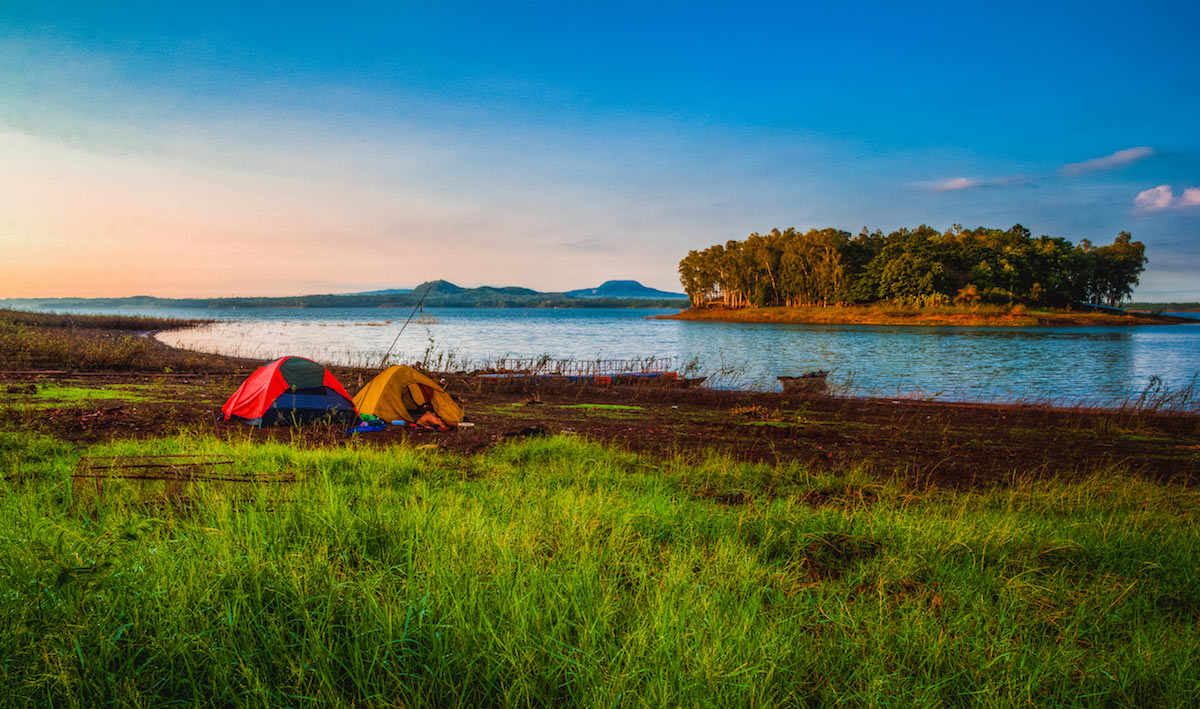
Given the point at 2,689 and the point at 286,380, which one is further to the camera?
the point at 286,380

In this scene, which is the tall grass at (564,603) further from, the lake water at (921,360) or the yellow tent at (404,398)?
the lake water at (921,360)

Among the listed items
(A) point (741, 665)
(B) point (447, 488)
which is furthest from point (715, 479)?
(A) point (741, 665)

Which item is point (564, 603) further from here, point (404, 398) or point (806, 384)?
point (806, 384)

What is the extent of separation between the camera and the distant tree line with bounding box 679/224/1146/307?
7738 cm

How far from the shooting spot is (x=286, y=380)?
1101 centimetres

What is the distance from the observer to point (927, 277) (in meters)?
76.9

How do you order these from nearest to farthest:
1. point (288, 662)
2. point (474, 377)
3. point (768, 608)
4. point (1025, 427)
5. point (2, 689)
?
point (2, 689), point (288, 662), point (768, 608), point (1025, 427), point (474, 377)

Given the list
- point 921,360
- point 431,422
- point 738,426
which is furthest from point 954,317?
point 431,422

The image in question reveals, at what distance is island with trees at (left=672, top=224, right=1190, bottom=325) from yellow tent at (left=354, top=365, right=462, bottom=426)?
7809cm

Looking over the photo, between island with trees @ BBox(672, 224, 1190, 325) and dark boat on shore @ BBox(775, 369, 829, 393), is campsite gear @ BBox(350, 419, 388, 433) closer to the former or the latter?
dark boat on shore @ BBox(775, 369, 829, 393)

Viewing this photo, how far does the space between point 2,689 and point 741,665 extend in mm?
3023

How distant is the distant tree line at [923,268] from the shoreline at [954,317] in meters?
3.72

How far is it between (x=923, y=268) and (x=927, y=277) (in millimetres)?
1735

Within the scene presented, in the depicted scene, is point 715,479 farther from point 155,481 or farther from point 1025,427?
point 1025,427
